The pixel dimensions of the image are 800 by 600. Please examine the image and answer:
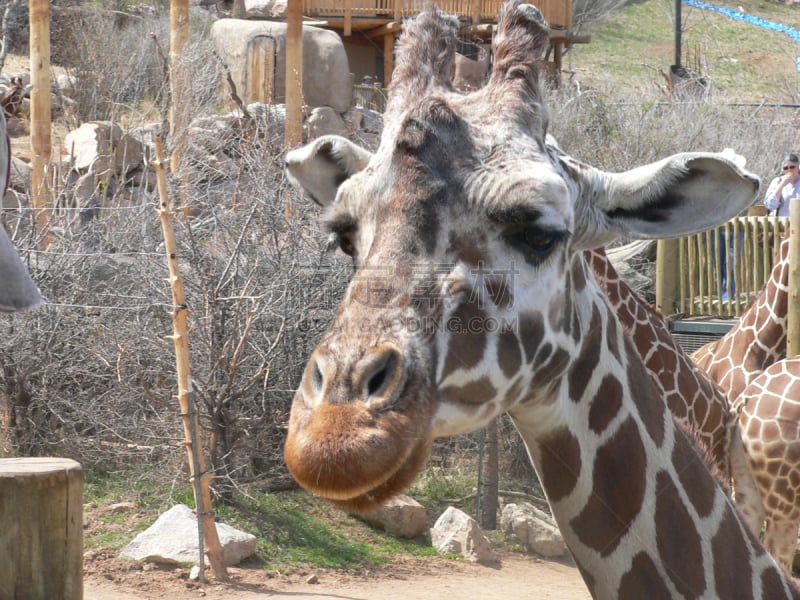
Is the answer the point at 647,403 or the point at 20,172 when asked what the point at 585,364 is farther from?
the point at 20,172

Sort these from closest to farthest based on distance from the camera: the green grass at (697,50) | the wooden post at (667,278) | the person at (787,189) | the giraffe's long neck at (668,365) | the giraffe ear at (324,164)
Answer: the giraffe ear at (324,164) < the giraffe's long neck at (668,365) < the wooden post at (667,278) < the person at (787,189) < the green grass at (697,50)

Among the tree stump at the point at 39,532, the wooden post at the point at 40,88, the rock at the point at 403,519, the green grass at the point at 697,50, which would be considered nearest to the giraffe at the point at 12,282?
the tree stump at the point at 39,532

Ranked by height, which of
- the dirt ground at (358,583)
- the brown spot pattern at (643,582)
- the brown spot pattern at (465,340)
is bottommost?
the dirt ground at (358,583)

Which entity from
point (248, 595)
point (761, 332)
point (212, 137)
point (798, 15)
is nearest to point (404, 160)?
point (248, 595)

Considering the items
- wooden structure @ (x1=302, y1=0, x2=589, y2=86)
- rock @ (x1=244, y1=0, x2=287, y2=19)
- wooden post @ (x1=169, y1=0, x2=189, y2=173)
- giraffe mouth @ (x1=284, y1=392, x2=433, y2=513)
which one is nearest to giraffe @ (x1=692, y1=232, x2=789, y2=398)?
giraffe mouth @ (x1=284, y1=392, x2=433, y2=513)

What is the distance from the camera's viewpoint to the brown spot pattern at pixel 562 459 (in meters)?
2.69

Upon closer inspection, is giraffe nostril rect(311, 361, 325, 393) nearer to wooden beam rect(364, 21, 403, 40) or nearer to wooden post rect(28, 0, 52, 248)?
wooden post rect(28, 0, 52, 248)

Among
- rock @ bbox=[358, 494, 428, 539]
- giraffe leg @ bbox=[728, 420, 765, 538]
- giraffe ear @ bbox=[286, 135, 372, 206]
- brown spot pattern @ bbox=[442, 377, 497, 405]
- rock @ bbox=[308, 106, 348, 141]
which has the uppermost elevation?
rock @ bbox=[308, 106, 348, 141]

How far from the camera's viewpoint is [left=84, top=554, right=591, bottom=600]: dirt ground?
21.1 ft

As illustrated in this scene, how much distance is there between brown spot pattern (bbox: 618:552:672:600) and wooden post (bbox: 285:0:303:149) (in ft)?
31.3

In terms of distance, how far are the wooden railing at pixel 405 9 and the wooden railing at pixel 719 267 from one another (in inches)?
407

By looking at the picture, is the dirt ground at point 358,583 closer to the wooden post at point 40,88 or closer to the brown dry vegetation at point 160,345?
the brown dry vegetation at point 160,345

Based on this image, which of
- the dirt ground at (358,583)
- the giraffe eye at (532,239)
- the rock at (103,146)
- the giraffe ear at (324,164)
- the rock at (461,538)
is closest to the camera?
the giraffe eye at (532,239)

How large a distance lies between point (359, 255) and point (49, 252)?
6468mm
